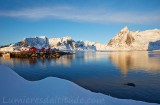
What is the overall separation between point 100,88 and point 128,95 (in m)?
5.97

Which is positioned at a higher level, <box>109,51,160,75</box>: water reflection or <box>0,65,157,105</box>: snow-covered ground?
<box>0,65,157,105</box>: snow-covered ground

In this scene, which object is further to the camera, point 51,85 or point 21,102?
point 51,85

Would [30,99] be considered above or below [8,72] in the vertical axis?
below

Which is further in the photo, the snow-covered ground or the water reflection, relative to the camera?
the water reflection

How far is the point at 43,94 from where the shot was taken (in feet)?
44.3

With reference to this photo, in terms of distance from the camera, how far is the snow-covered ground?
491 inches

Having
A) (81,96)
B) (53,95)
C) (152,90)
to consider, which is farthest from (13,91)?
(152,90)

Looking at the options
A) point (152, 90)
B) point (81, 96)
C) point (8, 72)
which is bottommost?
point (152, 90)

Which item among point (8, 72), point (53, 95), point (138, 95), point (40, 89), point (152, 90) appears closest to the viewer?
point (53, 95)

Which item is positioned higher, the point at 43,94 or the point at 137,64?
the point at 43,94

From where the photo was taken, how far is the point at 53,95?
1344cm

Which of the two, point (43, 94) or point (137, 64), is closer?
point (43, 94)

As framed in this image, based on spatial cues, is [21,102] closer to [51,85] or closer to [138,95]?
[51,85]

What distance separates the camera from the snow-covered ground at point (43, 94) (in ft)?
40.9
